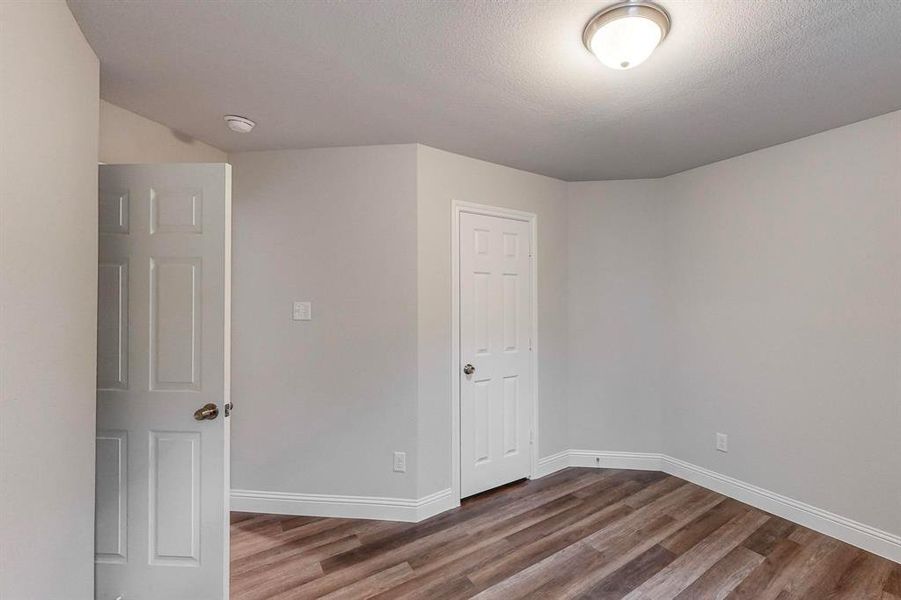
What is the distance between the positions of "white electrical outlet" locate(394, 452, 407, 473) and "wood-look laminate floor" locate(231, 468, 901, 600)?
1.06 ft

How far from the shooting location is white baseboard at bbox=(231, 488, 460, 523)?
252 cm

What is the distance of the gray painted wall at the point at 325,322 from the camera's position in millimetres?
2553

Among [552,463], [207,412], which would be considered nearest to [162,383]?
[207,412]

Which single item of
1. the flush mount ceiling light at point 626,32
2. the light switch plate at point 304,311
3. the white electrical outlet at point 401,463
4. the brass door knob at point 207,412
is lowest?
the white electrical outlet at point 401,463

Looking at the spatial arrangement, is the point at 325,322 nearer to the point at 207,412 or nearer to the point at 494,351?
the point at 207,412

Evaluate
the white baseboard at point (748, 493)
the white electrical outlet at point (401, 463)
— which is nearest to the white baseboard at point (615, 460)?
the white baseboard at point (748, 493)

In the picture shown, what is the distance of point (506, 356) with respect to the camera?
3020 millimetres

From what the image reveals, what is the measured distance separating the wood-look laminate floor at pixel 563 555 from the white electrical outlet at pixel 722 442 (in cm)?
33

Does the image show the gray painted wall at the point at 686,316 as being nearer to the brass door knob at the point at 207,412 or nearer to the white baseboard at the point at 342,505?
the white baseboard at the point at 342,505

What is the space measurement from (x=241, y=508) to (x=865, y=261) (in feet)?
13.4

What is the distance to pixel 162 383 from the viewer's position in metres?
1.68

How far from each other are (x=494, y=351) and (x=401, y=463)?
1.02m

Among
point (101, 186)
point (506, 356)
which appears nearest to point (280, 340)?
point (101, 186)

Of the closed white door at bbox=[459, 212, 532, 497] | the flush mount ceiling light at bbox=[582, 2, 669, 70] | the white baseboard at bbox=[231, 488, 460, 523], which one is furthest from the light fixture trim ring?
the white baseboard at bbox=[231, 488, 460, 523]
